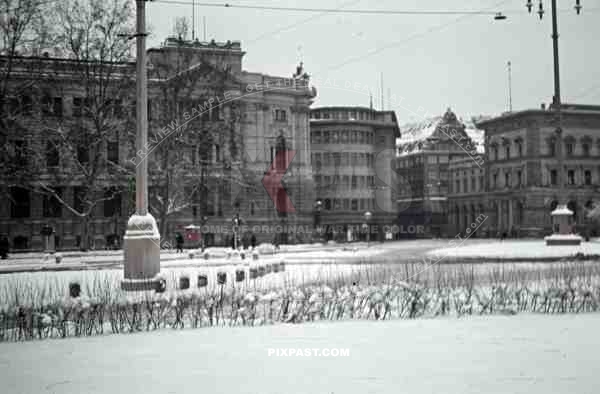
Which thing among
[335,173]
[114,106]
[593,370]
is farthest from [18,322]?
[335,173]

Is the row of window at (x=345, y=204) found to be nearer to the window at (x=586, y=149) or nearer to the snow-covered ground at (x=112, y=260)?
the window at (x=586, y=149)

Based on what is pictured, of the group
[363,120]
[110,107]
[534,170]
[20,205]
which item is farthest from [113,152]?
[534,170]

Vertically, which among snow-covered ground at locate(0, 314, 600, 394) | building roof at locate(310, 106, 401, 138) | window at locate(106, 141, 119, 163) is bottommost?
snow-covered ground at locate(0, 314, 600, 394)

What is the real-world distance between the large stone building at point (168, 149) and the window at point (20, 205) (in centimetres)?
8

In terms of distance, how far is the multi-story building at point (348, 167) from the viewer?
255 ft

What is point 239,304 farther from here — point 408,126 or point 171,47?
point 408,126

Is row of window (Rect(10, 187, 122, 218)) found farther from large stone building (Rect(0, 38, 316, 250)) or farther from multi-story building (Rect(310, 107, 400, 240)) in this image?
multi-story building (Rect(310, 107, 400, 240))

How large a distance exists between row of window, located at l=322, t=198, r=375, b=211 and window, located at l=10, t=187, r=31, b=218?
34098 millimetres

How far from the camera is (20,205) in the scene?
52969 millimetres

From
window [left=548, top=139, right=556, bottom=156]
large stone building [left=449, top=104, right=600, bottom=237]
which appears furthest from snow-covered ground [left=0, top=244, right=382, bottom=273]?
window [left=548, top=139, right=556, bottom=156]

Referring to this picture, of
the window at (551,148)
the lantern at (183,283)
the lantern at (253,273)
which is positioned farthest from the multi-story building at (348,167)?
the lantern at (183,283)

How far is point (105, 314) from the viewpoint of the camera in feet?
38.9

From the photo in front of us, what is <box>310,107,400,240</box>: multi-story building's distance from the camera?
255 ft

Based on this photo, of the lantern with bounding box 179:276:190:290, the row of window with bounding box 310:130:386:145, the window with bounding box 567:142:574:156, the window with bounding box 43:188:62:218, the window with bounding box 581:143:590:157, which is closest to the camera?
the lantern with bounding box 179:276:190:290
